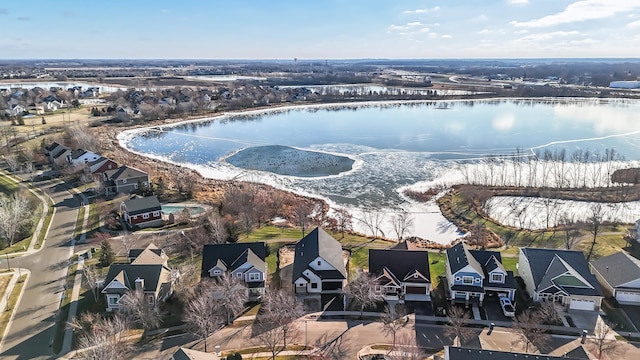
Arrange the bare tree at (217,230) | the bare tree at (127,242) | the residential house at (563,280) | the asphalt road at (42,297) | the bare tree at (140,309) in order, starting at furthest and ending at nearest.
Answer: the bare tree at (217,230) → the bare tree at (127,242) → the residential house at (563,280) → the bare tree at (140,309) → the asphalt road at (42,297)

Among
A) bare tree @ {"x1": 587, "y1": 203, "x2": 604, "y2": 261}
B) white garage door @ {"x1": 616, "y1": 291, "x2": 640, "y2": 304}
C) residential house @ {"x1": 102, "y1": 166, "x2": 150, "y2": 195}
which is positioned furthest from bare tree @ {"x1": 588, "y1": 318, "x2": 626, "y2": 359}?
residential house @ {"x1": 102, "y1": 166, "x2": 150, "y2": 195}

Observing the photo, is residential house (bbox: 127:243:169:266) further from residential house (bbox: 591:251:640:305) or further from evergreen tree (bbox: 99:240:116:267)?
residential house (bbox: 591:251:640:305)

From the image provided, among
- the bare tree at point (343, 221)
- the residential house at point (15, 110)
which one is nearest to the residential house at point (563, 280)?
the bare tree at point (343, 221)

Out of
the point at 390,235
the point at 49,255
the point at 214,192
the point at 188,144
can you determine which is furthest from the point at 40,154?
the point at 390,235

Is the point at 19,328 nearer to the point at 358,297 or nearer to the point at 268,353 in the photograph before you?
the point at 268,353

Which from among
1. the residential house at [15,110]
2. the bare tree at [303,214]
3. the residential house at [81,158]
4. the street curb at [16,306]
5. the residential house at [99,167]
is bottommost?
the street curb at [16,306]

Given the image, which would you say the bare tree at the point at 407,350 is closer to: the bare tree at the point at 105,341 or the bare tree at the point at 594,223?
the bare tree at the point at 105,341

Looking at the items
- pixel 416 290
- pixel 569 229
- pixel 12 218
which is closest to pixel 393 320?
pixel 416 290
